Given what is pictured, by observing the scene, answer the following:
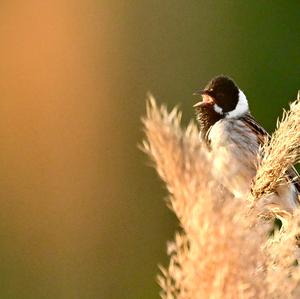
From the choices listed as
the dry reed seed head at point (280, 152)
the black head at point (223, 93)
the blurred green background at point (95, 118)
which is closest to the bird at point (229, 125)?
the black head at point (223, 93)

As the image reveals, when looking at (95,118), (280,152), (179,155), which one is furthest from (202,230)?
(95,118)

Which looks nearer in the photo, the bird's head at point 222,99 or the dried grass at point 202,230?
the dried grass at point 202,230

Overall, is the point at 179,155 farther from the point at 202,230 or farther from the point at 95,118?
the point at 95,118

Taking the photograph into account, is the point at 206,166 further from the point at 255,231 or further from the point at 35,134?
the point at 35,134

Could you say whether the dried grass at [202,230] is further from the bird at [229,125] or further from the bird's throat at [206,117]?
the bird's throat at [206,117]

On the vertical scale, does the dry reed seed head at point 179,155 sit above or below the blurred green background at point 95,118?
below

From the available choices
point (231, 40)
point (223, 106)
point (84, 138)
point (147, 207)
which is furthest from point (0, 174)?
point (223, 106)

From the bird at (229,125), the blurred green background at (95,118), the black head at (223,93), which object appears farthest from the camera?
the blurred green background at (95,118)
